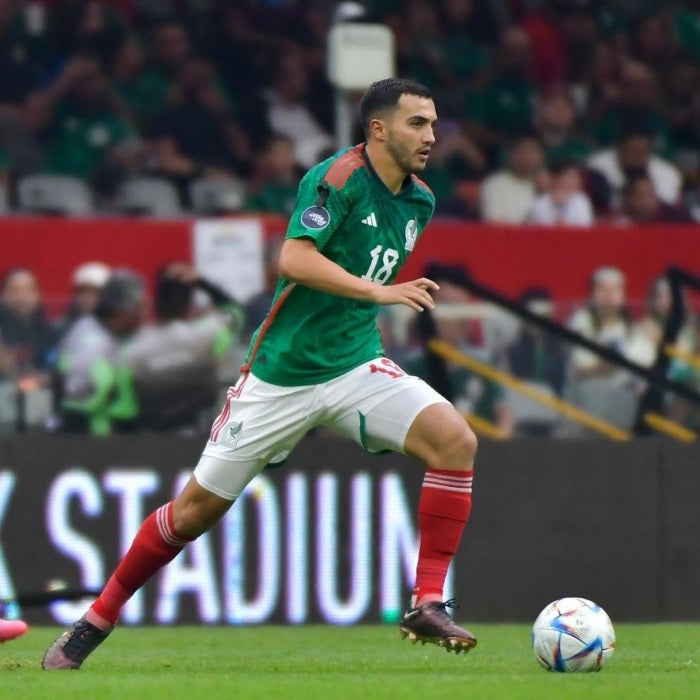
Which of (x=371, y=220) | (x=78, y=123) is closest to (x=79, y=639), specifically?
(x=371, y=220)

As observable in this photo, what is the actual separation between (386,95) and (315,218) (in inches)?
25.4

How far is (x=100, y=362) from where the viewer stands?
36.0 feet

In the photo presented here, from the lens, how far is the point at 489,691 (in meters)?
6.25

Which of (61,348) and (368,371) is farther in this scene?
(61,348)

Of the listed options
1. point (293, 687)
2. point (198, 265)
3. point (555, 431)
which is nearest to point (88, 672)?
point (293, 687)

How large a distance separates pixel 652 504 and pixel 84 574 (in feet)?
10.8

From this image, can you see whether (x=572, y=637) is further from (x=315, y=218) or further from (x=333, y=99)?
(x=333, y=99)

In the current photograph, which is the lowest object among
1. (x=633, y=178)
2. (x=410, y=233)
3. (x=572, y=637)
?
(x=572, y=637)

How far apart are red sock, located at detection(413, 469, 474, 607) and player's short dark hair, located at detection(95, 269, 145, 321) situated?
4.17 metres

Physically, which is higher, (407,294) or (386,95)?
(386,95)

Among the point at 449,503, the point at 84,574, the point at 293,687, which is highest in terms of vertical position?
the point at 449,503

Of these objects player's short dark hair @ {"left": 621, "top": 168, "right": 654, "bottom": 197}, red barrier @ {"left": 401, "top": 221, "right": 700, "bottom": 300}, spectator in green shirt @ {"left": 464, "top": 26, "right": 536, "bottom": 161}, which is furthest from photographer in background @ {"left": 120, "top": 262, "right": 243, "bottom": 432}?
spectator in green shirt @ {"left": 464, "top": 26, "right": 536, "bottom": 161}

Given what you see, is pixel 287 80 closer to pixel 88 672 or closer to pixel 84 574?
pixel 84 574

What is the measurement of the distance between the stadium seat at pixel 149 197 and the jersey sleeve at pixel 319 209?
7.49m
